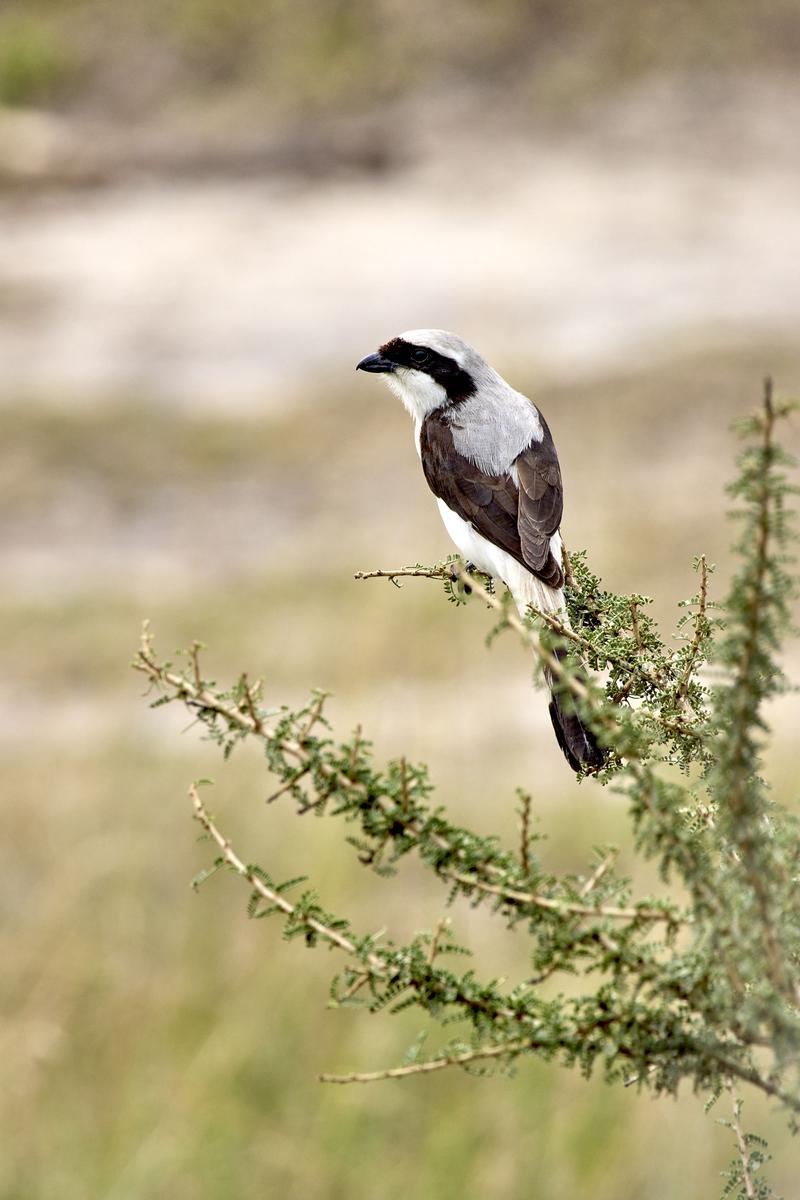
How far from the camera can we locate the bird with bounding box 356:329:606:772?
2.88 m

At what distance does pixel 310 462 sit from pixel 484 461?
49.9ft

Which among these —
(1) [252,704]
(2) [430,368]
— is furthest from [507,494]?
(1) [252,704]

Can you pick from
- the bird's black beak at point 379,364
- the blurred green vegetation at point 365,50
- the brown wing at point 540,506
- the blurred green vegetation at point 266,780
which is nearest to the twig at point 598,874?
the brown wing at point 540,506

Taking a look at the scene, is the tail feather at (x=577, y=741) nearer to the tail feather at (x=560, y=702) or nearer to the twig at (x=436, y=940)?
the tail feather at (x=560, y=702)

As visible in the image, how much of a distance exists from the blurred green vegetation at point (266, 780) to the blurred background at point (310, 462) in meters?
0.02

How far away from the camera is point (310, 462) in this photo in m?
18.3

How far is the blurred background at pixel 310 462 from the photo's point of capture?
4.72m

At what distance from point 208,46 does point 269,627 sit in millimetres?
18915

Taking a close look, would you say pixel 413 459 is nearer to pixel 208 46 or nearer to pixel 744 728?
pixel 208 46

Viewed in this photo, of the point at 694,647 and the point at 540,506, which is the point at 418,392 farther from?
the point at 694,647

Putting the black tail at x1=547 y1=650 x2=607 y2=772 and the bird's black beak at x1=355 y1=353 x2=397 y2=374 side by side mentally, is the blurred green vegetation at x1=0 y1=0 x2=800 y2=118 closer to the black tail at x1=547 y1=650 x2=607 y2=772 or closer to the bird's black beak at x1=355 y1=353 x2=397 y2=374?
the bird's black beak at x1=355 y1=353 x2=397 y2=374

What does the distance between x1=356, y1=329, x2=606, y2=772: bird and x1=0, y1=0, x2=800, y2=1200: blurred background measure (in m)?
1.44

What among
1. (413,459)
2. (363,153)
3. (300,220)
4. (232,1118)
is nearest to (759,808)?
(232,1118)

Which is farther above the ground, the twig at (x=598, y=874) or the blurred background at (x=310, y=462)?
the blurred background at (x=310, y=462)
